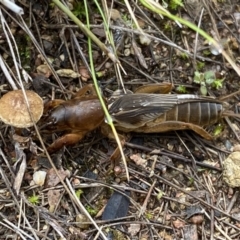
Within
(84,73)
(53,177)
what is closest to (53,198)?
(53,177)

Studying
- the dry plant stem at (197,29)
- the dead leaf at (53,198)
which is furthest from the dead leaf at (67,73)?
the dry plant stem at (197,29)

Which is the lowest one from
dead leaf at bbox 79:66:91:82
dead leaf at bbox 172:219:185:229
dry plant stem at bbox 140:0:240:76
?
dead leaf at bbox 172:219:185:229

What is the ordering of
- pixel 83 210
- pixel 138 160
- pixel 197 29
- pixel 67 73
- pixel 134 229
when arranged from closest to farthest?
pixel 197 29
pixel 83 210
pixel 134 229
pixel 138 160
pixel 67 73

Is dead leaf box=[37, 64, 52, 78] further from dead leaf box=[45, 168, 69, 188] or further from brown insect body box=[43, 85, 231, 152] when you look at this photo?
dead leaf box=[45, 168, 69, 188]

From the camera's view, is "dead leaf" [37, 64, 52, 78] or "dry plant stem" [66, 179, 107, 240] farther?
"dead leaf" [37, 64, 52, 78]

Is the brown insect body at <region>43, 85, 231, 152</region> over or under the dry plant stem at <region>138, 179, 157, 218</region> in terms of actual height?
over

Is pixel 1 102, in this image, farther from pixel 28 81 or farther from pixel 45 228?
pixel 45 228

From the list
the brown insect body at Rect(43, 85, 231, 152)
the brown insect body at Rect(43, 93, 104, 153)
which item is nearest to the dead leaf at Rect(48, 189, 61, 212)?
the brown insect body at Rect(43, 93, 104, 153)

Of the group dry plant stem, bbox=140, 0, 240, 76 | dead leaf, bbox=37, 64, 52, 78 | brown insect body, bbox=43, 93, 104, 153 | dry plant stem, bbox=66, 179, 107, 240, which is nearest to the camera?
dry plant stem, bbox=140, 0, 240, 76

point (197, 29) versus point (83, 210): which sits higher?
point (197, 29)

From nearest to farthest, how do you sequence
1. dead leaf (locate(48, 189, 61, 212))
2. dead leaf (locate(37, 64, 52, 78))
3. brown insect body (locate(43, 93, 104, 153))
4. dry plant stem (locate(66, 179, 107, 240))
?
dry plant stem (locate(66, 179, 107, 240))
dead leaf (locate(48, 189, 61, 212))
brown insect body (locate(43, 93, 104, 153))
dead leaf (locate(37, 64, 52, 78))

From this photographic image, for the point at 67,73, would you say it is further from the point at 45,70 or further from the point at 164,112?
the point at 164,112

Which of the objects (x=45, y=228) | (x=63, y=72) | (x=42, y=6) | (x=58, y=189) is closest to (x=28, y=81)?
(x=63, y=72)
